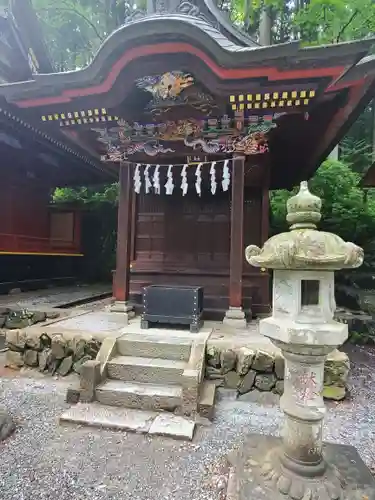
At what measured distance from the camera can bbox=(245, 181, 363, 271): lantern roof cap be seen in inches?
82.1

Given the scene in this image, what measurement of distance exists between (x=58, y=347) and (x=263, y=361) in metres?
2.54

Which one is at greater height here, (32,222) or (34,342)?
(32,222)

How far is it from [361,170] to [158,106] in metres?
10.4

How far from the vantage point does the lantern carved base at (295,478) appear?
2018 millimetres

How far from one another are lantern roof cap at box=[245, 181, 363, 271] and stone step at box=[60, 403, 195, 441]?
67.8 inches

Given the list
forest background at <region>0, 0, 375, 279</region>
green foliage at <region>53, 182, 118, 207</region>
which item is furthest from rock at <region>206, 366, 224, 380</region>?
green foliage at <region>53, 182, 118, 207</region>

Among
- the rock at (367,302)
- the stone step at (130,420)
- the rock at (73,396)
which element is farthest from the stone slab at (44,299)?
the rock at (367,302)

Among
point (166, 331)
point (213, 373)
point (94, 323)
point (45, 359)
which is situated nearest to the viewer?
point (213, 373)

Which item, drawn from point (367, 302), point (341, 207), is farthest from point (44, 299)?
point (341, 207)

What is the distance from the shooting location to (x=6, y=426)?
2.92 meters

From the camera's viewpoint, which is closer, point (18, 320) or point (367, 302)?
point (18, 320)

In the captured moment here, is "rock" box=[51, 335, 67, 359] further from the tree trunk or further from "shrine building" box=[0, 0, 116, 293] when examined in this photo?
the tree trunk

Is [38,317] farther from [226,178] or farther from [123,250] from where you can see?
[226,178]

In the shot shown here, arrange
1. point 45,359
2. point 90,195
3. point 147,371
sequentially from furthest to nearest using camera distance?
point 90,195 < point 45,359 < point 147,371
